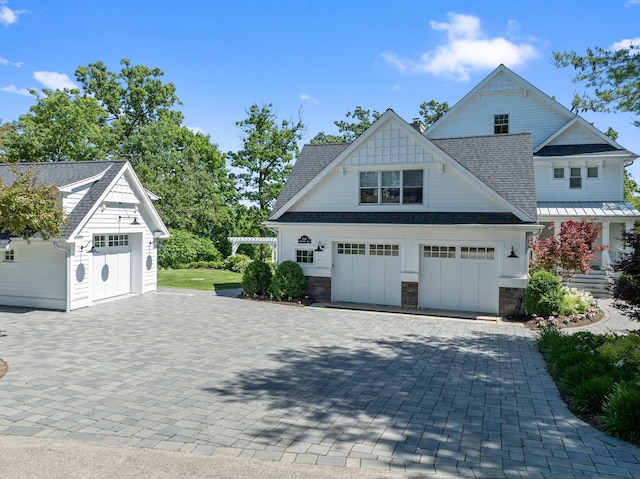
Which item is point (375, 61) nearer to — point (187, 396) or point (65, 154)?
point (187, 396)

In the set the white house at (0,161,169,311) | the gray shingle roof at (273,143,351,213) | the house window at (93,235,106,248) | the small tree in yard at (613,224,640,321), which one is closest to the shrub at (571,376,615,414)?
the small tree in yard at (613,224,640,321)

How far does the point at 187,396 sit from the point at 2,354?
550 centimetres

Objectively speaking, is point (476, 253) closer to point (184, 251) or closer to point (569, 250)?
point (569, 250)

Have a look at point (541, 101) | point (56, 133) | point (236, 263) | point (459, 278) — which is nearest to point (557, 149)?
point (541, 101)

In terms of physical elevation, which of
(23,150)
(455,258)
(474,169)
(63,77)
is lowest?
(455,258)

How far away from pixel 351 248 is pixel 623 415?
479 inches

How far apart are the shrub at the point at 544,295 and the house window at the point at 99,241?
15695 mm

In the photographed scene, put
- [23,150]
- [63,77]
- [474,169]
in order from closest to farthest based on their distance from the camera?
[474,169] → [23,150] → [63,77]

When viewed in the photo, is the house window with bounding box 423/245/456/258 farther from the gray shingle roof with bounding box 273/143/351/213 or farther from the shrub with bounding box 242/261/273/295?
the shrub with bounding box 242/261/273/295

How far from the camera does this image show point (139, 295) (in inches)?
754

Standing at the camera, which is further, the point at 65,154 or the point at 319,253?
the point at 65,154

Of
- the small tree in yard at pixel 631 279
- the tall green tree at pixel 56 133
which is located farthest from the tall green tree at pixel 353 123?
the small tree in yard at pixel 631 279

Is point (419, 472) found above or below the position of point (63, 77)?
below

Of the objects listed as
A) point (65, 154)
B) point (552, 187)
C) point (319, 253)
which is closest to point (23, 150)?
point (65, 154)
